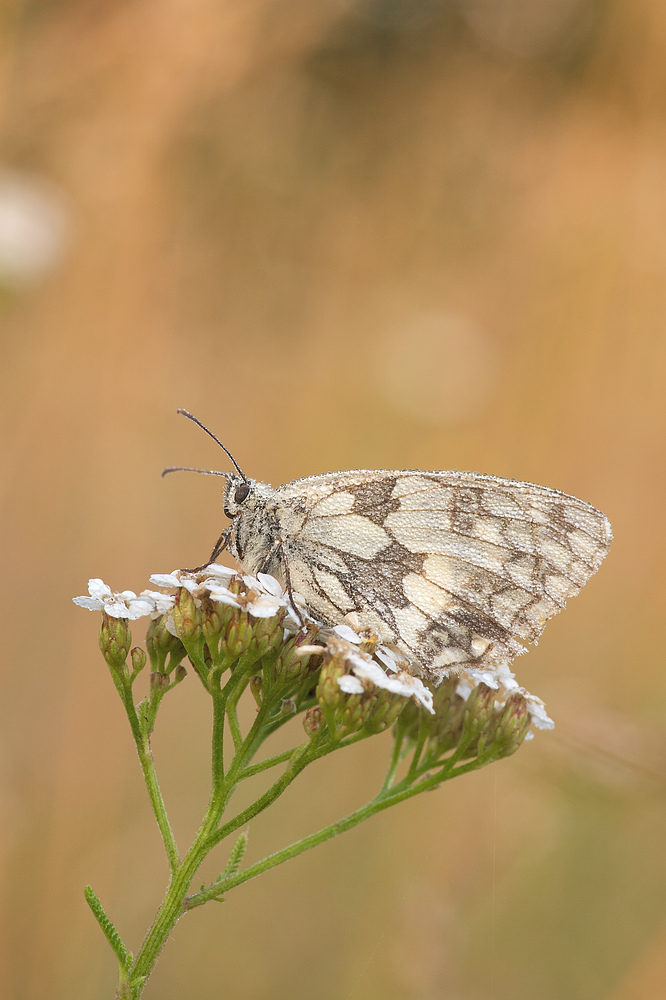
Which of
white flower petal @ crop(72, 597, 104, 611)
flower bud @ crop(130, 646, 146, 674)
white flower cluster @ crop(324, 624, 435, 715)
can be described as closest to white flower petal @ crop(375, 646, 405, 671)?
white flower cluster @ crop(324, 624, 435, 715)

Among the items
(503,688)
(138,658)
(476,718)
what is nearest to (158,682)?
(138,658)

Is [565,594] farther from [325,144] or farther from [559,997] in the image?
[325,144]

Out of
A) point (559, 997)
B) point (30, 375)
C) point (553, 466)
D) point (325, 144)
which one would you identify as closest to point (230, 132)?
Answer: point (325, 144)

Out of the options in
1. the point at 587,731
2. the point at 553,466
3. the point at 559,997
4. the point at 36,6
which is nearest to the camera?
the point at 587,731

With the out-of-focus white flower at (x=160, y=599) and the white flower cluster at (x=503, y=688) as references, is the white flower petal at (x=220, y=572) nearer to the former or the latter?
the out-of-focus white flower at (x=160, y=599)

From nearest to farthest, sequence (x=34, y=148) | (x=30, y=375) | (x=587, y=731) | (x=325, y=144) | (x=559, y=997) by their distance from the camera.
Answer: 1. (x=587, y=731)
2. (x=559, y=997)
3. (x=30, y=375)
4. (x=34, y=148)
5. (x=325, y=144)

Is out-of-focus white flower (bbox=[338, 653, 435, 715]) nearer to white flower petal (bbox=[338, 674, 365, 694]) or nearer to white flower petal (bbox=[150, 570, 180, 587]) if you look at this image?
white flower petal (bbox=[338, 674, 365, 694])
